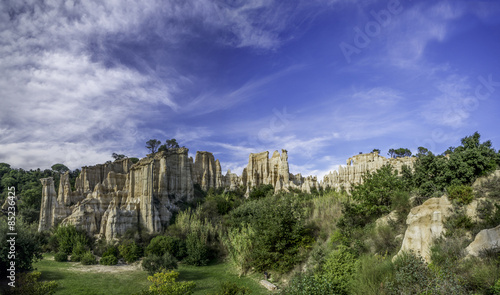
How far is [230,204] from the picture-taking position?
126 feet

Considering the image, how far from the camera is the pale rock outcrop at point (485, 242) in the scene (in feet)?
29.3

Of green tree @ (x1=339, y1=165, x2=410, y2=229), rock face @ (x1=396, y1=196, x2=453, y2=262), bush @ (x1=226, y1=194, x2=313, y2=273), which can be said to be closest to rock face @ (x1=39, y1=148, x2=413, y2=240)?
bush @ (x1=226, y1=194, x2=313, y2=273)

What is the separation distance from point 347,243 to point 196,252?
14.2m

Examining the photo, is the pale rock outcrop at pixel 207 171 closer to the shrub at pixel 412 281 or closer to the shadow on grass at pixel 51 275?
the shadow on grass at pixel 51 275

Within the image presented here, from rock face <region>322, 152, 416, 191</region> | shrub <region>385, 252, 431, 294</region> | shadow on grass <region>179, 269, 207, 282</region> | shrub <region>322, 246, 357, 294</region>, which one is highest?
rock face <region>322, 152, 416, 191</region>

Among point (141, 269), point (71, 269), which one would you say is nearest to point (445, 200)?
point (141, 269)

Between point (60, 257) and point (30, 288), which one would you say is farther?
point (60, 257)

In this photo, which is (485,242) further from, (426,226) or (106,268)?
(106,268)

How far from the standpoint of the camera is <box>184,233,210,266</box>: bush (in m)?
24.5

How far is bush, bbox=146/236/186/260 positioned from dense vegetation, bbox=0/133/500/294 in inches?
3.4

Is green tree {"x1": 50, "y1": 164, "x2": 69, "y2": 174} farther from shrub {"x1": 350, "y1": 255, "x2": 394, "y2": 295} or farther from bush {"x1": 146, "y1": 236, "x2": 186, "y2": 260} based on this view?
shrub {"x1": 350, "y1": 255, "x2": 394, "y2": 295}

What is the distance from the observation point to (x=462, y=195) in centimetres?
1298

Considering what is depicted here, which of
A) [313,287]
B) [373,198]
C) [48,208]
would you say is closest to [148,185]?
[48,208]

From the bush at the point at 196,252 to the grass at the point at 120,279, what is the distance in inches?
26.1
